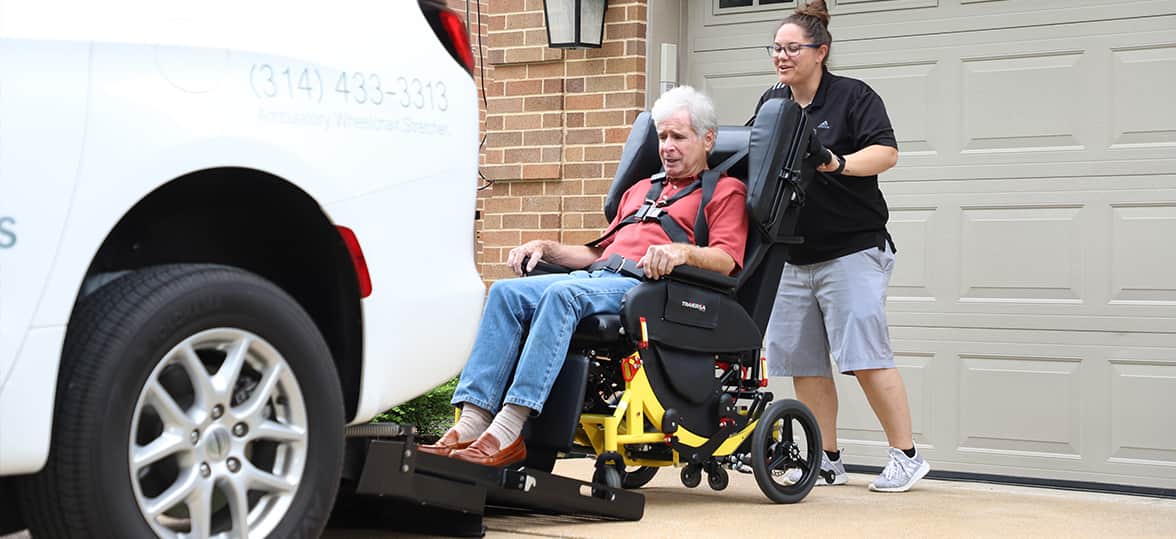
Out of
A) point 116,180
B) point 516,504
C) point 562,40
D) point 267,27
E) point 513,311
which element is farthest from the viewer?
point 562,40

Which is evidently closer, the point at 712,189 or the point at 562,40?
the point at 712,189

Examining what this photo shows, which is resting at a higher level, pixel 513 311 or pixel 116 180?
pixel 116 180

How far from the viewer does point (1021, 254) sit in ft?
21.7

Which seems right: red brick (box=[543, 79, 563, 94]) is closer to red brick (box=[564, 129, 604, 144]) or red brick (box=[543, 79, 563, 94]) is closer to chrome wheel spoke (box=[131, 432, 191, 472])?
red brick (box=[564, 129, 604, 144])

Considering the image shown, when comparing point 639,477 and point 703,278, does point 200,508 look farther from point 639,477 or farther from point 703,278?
point 639,477

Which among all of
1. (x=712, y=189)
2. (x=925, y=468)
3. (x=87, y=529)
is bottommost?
(x=925, y=468)

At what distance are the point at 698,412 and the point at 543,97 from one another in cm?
285

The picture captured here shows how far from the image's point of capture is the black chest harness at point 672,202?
543 cm

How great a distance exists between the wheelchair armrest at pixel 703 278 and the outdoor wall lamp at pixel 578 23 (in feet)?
8.16

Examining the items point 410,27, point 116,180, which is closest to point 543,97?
point 410,27

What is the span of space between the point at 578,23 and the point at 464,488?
3592 mm

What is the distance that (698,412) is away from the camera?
5.28 metres

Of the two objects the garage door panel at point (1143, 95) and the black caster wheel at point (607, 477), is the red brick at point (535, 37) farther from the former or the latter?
the black caster wheel at point (607, 477)

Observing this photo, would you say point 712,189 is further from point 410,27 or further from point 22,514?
point 22,514
